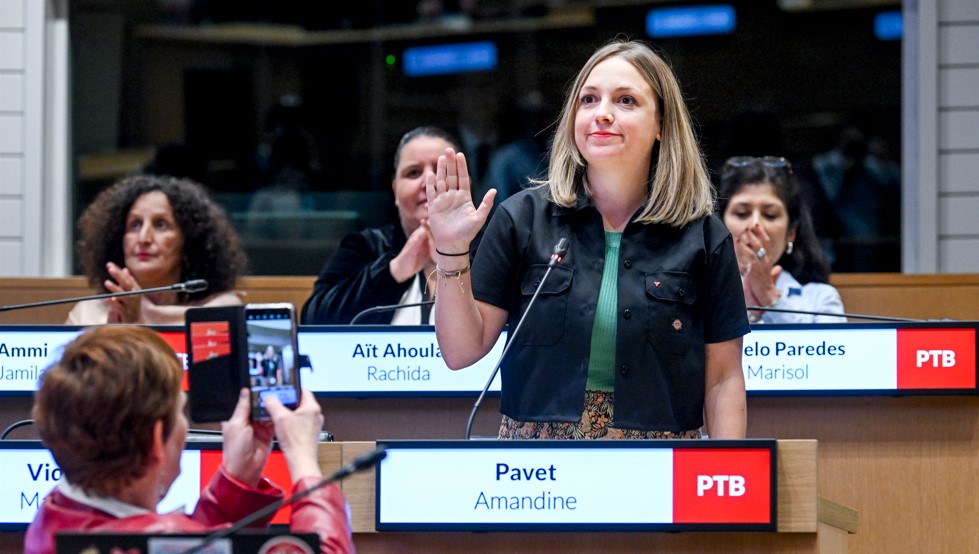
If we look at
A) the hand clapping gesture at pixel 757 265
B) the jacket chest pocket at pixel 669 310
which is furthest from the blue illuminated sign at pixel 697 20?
the jacket chest pocket at pixel 669 310

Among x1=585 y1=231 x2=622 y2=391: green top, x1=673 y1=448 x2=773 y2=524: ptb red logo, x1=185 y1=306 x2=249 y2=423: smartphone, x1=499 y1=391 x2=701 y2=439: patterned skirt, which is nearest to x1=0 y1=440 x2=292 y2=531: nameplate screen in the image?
x1=185 y1=306 x2=249 y2=423: smartphone

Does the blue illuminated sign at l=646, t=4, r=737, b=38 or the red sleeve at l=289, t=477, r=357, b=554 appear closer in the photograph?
the red sleeve at l=289, t=477, r=357, b=554

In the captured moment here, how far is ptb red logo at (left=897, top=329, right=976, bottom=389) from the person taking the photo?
323cm

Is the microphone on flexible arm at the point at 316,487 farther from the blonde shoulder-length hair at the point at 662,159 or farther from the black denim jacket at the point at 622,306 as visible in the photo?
the blonde shoulder-length hair at the point at 662,159

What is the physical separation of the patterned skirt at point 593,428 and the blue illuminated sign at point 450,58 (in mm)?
4652

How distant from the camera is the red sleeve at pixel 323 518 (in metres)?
1.73

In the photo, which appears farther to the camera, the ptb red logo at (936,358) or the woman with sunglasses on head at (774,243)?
the woman with sunglasses on head at (774,243)

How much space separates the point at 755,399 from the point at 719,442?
1.27 meters

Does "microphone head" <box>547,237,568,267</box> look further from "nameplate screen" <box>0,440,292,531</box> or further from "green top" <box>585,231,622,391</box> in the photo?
"nameplate screen" <box>0,440,292,531</box>

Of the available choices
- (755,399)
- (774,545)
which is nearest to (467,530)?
(774,545)

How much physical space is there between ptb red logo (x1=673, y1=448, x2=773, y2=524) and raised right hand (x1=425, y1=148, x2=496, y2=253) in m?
0.56

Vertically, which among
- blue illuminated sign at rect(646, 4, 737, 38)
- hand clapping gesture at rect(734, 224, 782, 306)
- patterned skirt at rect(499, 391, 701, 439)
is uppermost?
blue illuminated sign at rect(646, 4, 737, 38)

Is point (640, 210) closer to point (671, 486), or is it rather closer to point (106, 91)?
point (671, 486)

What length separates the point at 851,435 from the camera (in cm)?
340
